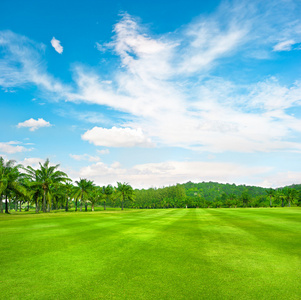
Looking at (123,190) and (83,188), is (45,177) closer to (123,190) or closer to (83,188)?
(83,188)

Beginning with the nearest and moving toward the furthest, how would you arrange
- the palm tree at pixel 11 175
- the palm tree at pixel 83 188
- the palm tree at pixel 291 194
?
the palm tree at pixel 11 175 < the palm tree at pixel 83 188 < the palm tree at pixel 291 194

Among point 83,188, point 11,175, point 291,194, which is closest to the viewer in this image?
point 11,175

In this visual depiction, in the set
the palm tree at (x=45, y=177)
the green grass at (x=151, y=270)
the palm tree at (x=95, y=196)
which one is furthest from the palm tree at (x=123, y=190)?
the green grass at (x=151, y=270)

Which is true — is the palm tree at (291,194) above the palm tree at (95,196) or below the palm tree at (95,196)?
below

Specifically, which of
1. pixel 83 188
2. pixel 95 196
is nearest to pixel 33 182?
pixel 83 188

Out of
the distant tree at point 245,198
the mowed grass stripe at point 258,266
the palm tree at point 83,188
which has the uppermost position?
the palm tree at point 83,188

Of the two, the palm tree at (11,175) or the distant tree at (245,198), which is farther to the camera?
the distant tree at (245,198)

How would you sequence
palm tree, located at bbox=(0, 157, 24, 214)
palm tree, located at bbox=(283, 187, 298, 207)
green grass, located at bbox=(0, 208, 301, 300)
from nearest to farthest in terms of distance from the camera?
green grass, located at bbox=(0, 208, 301, 300), palm tree, located at bbox=(0, 157, 24, 214), palm tree, located at bbox=(283, 187, 298, 207)

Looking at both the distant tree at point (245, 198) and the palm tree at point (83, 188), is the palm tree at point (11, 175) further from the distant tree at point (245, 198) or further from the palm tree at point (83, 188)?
the distant tree at point (245, 198)

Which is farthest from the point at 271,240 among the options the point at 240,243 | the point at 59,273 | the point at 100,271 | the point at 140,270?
the point at 59,273

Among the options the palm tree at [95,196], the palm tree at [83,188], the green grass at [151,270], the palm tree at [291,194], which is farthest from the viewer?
the palm tree at [291,194]

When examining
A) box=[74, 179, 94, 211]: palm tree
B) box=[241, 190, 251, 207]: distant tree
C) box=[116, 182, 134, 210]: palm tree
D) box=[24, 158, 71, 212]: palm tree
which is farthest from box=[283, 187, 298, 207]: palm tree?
box=[24, 158, 71, 212]: palm tree

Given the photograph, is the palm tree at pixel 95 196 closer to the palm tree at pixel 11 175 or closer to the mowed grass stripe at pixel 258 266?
the palm tree at pixel 11 175

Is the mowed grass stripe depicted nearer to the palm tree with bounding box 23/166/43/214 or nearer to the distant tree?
the palm tree with bounding box 23/166/43/214
